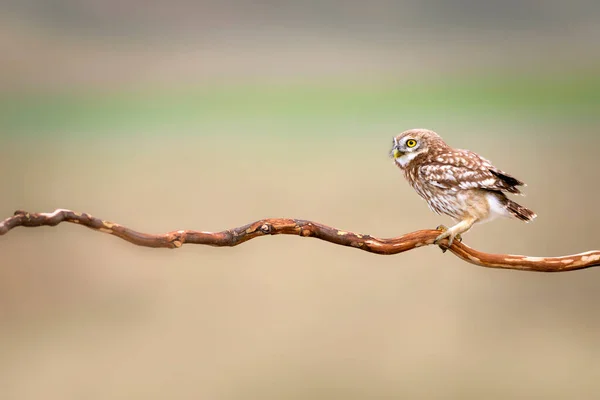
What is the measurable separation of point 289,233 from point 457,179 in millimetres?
420

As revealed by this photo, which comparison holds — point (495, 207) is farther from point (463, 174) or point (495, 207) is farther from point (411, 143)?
point (411, 143)

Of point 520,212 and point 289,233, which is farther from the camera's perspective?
point 520,212

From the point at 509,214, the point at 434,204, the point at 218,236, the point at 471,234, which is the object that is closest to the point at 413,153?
the point at 434,204

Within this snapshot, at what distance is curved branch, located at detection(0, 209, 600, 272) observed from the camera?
1.08m

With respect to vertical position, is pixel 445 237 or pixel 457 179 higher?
pixel 457 179

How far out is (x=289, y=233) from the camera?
122 cm

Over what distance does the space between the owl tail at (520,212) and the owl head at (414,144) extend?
194 millimetres

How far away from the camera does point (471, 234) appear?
221 centimetres

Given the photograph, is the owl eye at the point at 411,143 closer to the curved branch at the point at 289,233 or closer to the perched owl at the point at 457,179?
the perched owl at the point at 457,179

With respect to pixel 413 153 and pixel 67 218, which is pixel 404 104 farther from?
pixel 67 218

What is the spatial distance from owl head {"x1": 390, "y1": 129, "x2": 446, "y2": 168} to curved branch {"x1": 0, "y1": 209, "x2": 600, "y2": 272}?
0.64 ft

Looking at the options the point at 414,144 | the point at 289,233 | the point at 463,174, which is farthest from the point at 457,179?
the point at 289,233

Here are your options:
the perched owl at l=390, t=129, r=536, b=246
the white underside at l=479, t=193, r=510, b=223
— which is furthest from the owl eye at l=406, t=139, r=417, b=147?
the white underside at l=479, t=193, r=510, b=223

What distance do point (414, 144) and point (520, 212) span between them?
26cm
